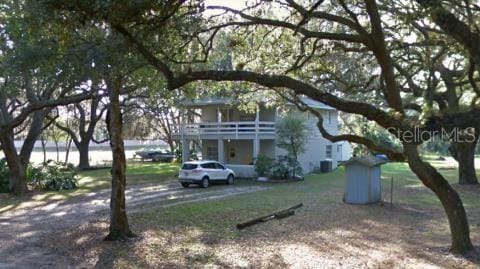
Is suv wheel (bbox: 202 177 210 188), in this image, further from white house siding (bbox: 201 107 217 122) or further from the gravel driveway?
white house siding (bbox: 201 107 217 122)

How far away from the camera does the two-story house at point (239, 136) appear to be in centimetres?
3425

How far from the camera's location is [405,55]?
1895 cm

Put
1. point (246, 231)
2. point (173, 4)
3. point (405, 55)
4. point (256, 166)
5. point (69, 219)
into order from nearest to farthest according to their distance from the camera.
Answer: point (173, 4)
point (246, 231)
point (69, 219)
point (405, 55)
point (256, 166)

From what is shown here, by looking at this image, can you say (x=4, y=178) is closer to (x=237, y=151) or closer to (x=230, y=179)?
(x=230, y=179)

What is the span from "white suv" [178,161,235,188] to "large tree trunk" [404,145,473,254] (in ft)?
64.6

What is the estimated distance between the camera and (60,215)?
17984 millimetres

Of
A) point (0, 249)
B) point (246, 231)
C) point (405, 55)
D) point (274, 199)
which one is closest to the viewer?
point (0, 249)

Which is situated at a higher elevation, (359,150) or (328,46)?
(328,46)

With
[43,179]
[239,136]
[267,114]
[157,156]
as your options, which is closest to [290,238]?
[43,179]

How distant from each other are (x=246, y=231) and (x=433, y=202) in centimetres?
979

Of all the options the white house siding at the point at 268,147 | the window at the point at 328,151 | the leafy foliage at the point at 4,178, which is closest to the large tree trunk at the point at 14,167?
the leafy foliage at the point at 4,178

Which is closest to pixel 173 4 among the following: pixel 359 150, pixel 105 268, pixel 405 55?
pixel 105 268

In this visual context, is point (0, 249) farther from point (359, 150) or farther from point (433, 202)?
point (359, 150)

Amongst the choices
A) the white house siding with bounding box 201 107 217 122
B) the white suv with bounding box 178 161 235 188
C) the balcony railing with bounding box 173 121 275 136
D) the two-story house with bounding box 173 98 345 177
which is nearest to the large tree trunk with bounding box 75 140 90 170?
the two-story house with bounding box 173 98 345 177
